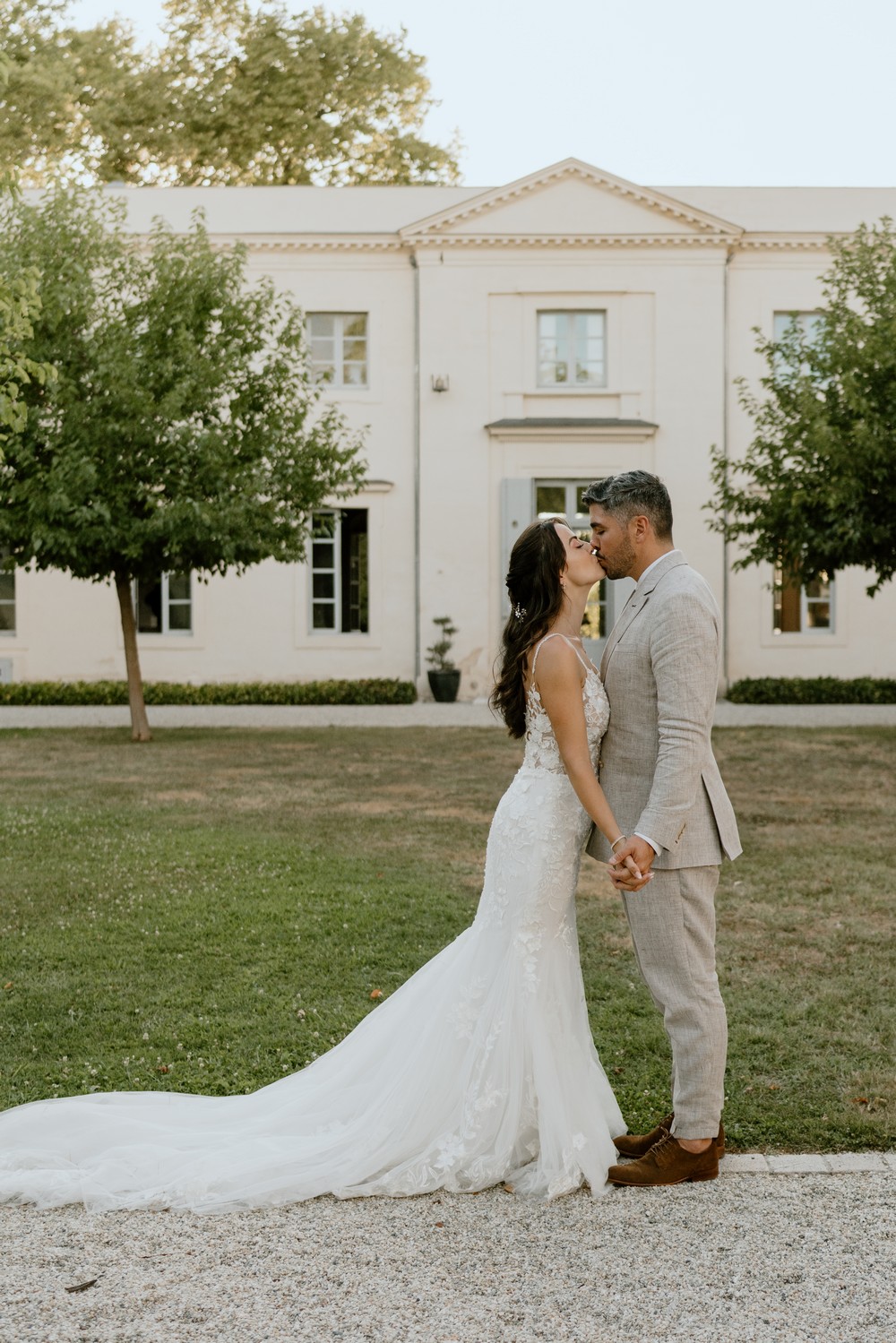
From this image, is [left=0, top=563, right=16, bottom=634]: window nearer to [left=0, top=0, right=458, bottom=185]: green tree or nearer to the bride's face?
[left=0, top=0, right=458, bottom=185]: green tree

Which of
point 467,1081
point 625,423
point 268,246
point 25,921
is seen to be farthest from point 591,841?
point 268,246

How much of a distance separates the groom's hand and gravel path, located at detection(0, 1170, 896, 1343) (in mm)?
918

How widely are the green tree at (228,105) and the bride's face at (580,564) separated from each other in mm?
30401

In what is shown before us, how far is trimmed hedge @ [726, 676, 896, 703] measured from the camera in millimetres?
22031

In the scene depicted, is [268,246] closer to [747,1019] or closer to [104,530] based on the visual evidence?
[104,530]

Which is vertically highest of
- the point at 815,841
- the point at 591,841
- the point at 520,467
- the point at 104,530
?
the point at 520,467

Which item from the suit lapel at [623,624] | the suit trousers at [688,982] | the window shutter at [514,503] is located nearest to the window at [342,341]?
the window shutter at [514,503]

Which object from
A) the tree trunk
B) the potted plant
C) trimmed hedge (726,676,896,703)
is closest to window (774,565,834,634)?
trimmed hedge (726,676,896,703)

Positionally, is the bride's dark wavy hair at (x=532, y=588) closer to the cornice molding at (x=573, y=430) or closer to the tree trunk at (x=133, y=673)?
the tree trunk at (x=133, y=673)

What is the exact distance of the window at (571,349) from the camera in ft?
76.5

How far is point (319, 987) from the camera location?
239 inches

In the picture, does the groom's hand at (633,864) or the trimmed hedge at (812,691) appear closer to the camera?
the groom's hand at (633,864)

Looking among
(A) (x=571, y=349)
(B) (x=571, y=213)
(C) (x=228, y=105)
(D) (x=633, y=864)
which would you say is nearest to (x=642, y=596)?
(D) (x=633, y=864)

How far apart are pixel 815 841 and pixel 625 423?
14244 millimetres
